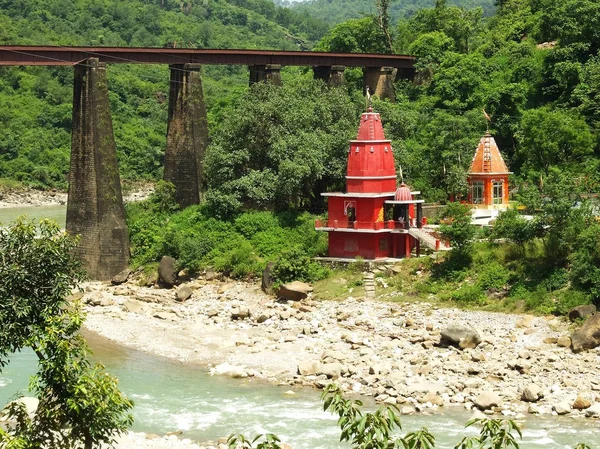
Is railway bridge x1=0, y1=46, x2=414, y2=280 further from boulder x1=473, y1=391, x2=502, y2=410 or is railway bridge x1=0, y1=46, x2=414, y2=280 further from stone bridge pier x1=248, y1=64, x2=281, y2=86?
boulder x1=473, y1=391, x2=502, y2=410

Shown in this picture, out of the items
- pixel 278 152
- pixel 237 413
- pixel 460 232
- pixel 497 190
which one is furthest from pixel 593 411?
pixel 278 152

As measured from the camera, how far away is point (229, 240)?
52125 millimetres

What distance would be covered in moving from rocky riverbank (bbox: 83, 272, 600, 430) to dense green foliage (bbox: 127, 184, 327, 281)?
165 cm

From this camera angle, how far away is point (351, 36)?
78125 mm

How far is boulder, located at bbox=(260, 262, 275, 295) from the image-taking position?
47425 mm

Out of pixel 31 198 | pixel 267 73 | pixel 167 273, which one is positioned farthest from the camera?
pixel 31 198

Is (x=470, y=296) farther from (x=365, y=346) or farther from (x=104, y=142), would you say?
(x=104, y=142)

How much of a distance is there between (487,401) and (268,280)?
55.0ft

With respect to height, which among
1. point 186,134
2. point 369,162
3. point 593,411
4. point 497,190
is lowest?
point 593,411

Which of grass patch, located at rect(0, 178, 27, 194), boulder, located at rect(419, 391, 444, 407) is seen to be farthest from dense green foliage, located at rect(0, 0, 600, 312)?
grass patch, located at rect(0, 178, 27, 194)

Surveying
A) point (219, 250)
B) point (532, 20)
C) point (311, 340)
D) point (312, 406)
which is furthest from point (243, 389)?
point (532, 20)

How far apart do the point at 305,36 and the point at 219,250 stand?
466 feet

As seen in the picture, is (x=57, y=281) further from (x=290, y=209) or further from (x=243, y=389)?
(x=290, y=209)

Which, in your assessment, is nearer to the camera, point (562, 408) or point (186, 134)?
point (562, 408)
